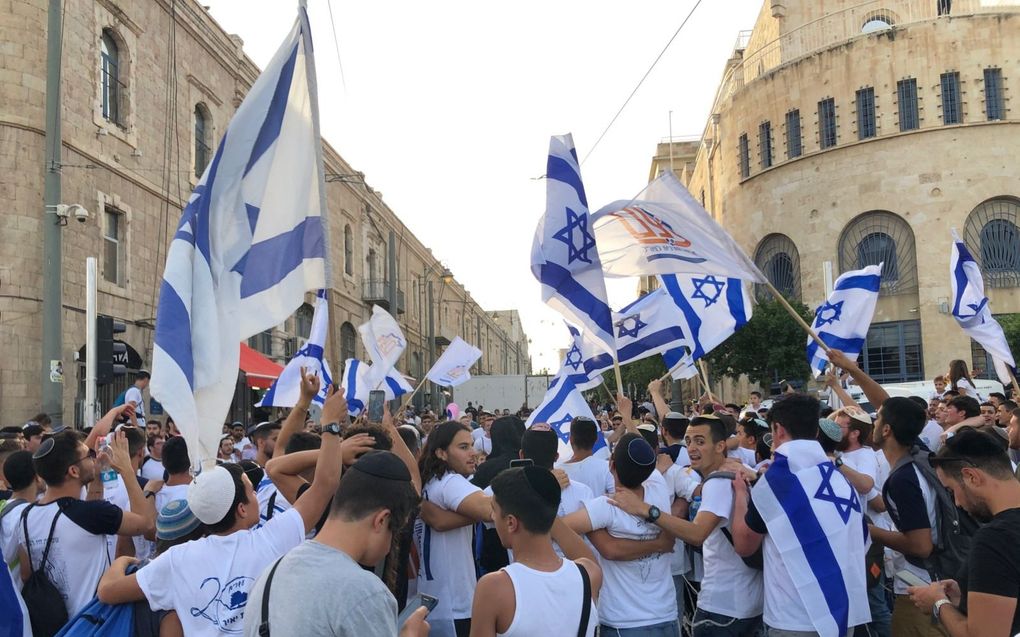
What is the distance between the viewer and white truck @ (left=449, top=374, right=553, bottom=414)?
125 ft

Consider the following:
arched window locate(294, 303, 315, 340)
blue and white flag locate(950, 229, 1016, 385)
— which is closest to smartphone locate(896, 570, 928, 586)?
blue and white flag locate(950, 229, 1016, 385)

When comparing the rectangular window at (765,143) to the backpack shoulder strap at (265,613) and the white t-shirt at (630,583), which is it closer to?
the white t-shirt at (630,583)

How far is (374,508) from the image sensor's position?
272 centimetres

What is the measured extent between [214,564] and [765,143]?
38.8 m

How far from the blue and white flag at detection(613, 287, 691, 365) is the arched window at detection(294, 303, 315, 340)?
73.6ft

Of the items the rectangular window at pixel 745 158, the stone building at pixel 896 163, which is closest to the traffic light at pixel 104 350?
the stone building at pixel 896 163

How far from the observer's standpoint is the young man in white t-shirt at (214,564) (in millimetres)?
3121

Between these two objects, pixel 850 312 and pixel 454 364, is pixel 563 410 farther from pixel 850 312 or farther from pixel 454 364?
pixel 454 364

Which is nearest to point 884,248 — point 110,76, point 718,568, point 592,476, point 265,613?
point 110,76

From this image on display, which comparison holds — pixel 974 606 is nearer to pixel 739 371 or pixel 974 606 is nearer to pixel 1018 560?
pixel 1018 560

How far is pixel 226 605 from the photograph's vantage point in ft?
10.3

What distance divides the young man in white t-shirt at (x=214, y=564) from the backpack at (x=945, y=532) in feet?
9.96

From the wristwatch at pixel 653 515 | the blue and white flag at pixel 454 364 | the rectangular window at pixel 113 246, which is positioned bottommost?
the wristwatch at pixel 653 515

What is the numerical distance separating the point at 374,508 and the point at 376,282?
1601 inches
